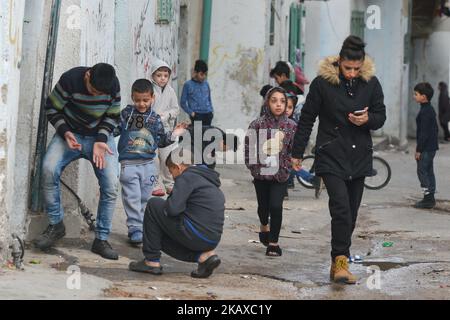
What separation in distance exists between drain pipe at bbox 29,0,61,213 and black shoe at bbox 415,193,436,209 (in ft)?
21.4

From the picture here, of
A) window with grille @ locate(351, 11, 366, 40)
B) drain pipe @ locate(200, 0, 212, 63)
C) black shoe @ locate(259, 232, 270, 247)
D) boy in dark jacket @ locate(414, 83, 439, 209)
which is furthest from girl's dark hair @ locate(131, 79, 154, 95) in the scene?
window with grille @ locate(351, 11, 366, 40)

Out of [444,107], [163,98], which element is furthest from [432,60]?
[163,98]

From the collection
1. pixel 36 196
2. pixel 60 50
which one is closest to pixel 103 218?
pixel 36 196

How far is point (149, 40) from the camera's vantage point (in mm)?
14398

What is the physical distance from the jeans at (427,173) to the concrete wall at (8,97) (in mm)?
7383

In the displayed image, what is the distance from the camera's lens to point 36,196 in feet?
29.6

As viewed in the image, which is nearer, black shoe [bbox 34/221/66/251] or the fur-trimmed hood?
the fur-trimmed hood

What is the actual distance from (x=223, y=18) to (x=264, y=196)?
9.60 meters

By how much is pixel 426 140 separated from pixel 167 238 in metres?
6.71

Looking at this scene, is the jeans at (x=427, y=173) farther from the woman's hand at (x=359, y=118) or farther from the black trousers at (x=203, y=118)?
the woman's hand at (x=359, y=118)

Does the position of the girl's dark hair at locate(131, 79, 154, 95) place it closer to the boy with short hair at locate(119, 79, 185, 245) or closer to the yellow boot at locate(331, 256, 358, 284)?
the boy with short hair at locate(119, 79, 185, 245)

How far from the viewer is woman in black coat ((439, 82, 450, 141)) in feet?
97.7

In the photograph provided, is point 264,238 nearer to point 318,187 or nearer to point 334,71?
point 334,71

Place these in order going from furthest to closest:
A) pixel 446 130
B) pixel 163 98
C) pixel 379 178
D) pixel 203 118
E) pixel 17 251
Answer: pixel 446 130 → pixel 203 118 → pixel 379 178 → pixel 163 98 → pixel 17 251
